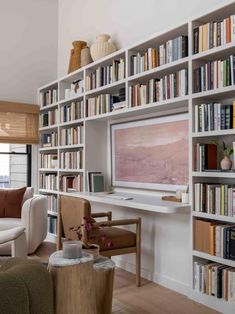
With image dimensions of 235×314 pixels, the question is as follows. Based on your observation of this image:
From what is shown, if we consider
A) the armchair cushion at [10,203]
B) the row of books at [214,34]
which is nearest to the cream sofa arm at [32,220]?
the armchair cushion at [10,203]

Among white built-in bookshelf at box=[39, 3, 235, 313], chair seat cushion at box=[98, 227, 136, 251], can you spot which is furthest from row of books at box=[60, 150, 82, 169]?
chair seat cushion at box=[98, 227, 136, 251]

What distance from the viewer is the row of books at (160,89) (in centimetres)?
316

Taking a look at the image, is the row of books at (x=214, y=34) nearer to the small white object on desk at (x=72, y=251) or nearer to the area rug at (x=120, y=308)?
the small white object on desk at (x=72, y=251)

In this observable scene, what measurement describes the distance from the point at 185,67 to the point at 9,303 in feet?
8.39

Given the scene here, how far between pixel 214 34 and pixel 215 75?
0.32m

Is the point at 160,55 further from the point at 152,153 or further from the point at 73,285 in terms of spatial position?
the point at 73,285

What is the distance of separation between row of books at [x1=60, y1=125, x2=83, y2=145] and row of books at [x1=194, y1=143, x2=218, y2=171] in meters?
1.97

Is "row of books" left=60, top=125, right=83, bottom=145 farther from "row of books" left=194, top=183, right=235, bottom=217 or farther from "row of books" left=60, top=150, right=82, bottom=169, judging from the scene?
"row of books" left=194, top=183, right=235, bottom=217

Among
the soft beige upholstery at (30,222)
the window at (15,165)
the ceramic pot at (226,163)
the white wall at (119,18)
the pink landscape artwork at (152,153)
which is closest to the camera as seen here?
the ceramic pot at (226,163)

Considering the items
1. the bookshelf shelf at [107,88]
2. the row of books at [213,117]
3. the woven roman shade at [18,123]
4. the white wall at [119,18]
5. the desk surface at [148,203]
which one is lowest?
the desk surface at [148,203]

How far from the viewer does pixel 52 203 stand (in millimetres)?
5320

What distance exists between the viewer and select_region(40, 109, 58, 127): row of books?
5341 millimetres

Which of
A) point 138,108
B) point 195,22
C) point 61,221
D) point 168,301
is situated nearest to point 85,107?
point 138,108

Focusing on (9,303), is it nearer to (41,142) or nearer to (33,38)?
(41,142)
